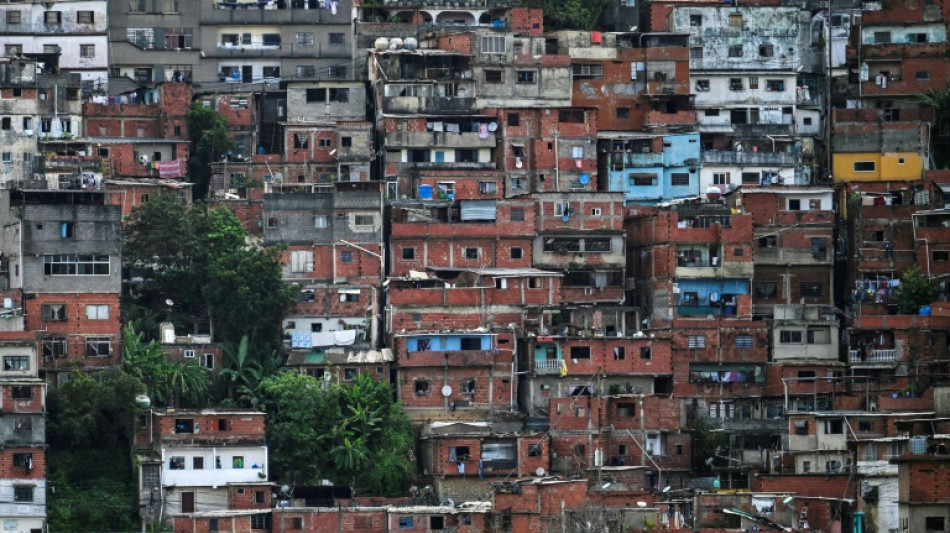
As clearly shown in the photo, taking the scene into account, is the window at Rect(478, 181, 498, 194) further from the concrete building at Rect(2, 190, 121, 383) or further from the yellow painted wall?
the concrete building at Rect(2, 190, 121, 383)

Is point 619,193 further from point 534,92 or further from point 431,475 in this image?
point 431,475

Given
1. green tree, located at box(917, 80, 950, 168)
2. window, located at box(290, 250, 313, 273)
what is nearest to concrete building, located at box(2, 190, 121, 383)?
window, located at box(290, 250, 313, 273)

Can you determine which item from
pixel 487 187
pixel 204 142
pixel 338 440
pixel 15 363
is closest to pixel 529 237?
pixel 487 187

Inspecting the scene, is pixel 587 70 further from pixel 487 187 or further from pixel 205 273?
pixel 205 273

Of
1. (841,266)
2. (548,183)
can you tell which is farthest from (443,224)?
(841,266)

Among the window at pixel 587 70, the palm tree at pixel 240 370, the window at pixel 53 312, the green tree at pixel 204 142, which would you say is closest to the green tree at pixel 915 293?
the window at pixel 587 70

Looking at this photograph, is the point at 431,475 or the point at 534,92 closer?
the point at 431,475
